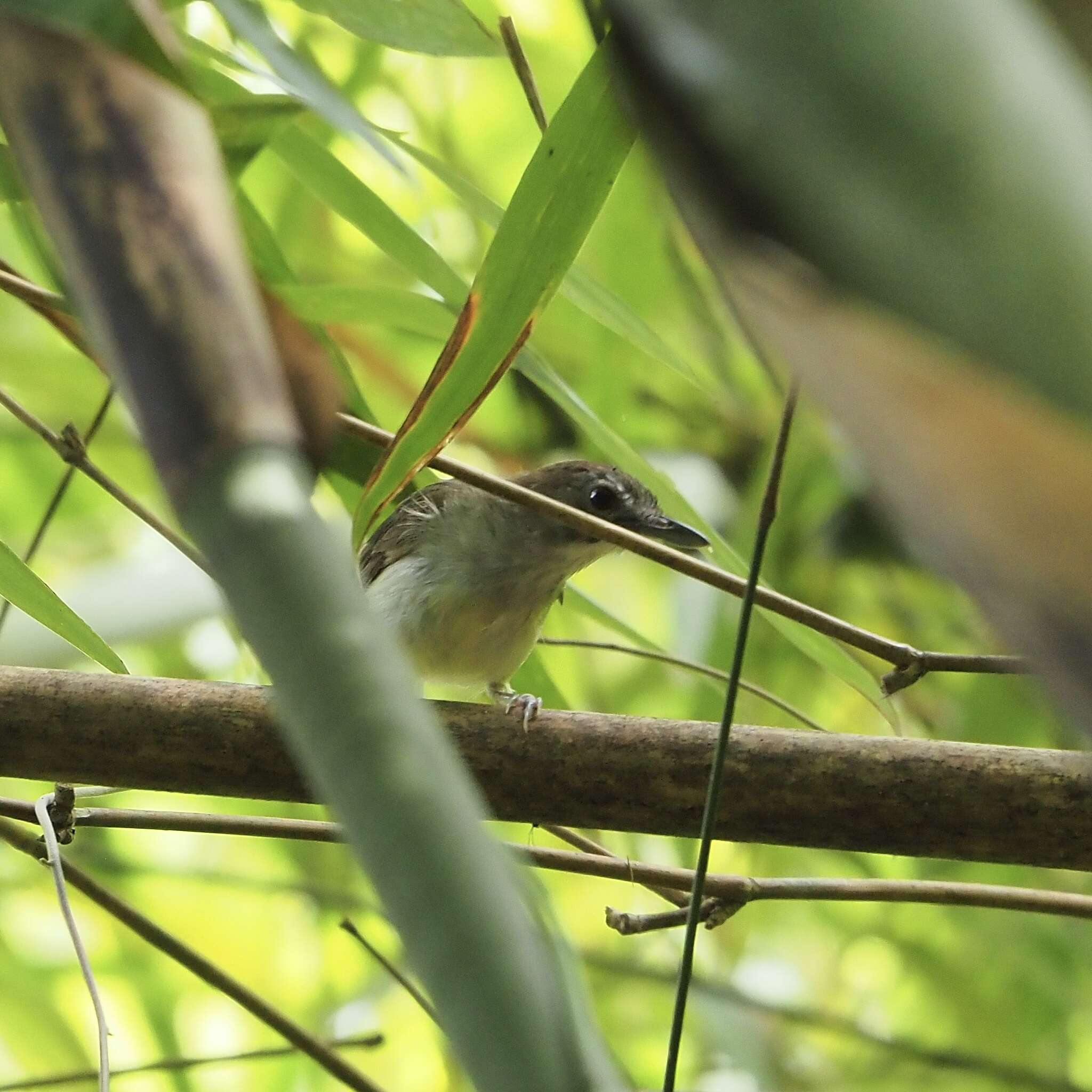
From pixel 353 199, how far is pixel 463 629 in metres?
1.48

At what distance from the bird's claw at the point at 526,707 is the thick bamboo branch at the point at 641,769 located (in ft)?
0.03

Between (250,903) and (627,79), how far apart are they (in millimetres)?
3007

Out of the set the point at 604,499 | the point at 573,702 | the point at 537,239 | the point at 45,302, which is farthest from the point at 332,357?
the point at 573,702

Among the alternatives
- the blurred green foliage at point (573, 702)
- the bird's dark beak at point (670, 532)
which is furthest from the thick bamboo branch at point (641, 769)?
the bird's dark beak at point (670, 532)

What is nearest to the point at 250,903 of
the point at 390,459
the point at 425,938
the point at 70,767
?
the point at 70,767

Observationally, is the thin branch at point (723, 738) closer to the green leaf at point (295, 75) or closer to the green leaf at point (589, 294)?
the green leaf at point (295, 75)

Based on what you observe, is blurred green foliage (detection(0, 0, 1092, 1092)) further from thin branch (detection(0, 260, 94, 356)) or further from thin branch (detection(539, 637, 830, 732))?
thin branch (detection(0, 260, 94, 356))

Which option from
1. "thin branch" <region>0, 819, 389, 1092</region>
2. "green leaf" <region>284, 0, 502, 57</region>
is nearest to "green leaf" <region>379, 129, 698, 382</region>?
"green leaf" <region>284, 0, 502, 57</region>

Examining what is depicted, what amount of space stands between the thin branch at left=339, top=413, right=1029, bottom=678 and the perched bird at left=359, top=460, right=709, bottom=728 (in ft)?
4.12

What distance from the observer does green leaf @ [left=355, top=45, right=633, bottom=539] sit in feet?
3.24

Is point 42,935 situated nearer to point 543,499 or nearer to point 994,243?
point 543,499

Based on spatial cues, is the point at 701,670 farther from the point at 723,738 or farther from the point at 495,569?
the point at 495,569

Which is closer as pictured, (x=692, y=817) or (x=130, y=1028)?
(x=692, y=817)

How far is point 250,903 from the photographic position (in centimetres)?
311
